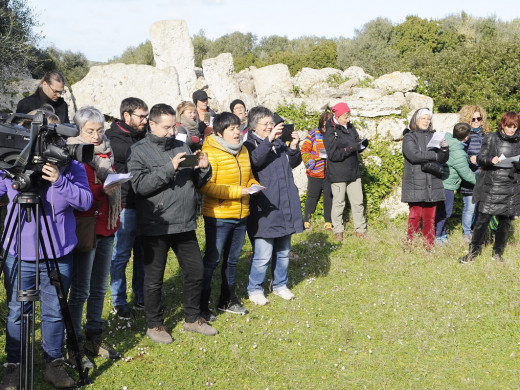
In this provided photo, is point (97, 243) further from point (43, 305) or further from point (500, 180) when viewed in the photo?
point (500, 180)

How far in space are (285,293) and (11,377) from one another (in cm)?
317

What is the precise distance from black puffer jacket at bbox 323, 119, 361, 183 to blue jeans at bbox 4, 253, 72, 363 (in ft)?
16.4

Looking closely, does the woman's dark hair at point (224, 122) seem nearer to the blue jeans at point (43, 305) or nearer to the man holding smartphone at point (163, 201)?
the man holding smartphone at point (163, 201)

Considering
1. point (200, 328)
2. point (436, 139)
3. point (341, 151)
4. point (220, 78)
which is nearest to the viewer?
point (200, 328)

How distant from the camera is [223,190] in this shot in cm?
522

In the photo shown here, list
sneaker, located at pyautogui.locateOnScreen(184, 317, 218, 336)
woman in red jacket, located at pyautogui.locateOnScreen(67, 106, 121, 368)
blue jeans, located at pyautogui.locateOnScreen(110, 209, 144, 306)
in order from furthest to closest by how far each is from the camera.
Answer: blue jeans, located at pyautogui.locateOnScreen(110, 209, 144, 306), sneaker, located at pyautogui.locateOnScreen(184, 317, 218, 336), woman in red jacket, located at pyautogui.locateOnScreen(67, 106, 121, 368)

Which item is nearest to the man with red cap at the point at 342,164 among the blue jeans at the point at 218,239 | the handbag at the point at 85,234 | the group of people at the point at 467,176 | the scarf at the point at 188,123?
the group of people at the point at 467,176

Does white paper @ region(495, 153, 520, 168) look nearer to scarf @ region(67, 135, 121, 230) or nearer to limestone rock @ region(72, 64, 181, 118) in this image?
scarf @ region(67, 135, 121, 230)

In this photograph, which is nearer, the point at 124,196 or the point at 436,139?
the point at 124,196

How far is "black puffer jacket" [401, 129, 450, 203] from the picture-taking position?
7.31 metres

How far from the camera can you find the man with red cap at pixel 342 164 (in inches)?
314

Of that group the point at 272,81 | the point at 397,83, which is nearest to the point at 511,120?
the point at 397,83

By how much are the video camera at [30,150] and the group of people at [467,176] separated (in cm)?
535

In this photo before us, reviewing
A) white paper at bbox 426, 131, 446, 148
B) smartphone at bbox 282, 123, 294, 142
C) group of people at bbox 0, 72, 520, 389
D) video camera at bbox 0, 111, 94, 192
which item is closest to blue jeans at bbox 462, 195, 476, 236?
group of people at bbox 0, 72, 520, 389
